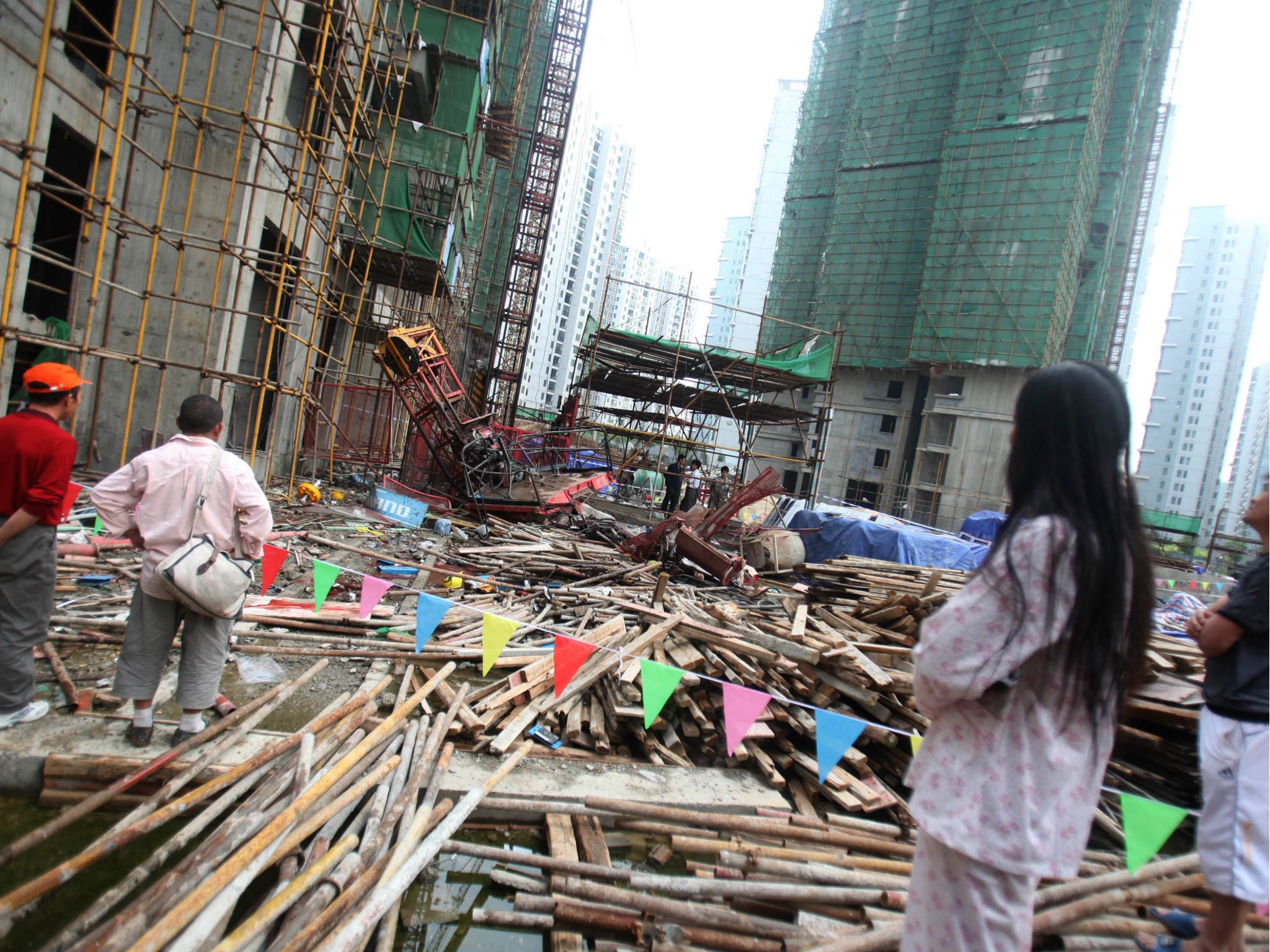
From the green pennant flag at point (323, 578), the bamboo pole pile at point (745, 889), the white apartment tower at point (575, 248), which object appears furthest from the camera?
the white apartment tower at point (575, 248)

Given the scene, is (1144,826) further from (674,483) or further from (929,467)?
(929,467)

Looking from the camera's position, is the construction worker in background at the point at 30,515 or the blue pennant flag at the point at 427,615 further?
the blue pennant flag at the point at 427,615

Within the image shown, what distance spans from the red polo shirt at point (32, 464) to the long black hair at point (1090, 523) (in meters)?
4.07

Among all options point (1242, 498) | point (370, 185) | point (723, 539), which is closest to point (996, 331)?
point (723, 539)

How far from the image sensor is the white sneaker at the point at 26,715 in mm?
3498

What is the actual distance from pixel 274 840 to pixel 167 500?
1.83 metres

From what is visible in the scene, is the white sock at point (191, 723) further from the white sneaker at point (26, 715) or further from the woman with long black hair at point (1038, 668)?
the woman with long black hair at point (1038, 668)

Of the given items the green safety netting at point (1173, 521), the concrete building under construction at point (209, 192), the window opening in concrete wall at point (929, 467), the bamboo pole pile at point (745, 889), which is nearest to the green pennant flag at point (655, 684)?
the bamboo pole pile at point (745, 889)

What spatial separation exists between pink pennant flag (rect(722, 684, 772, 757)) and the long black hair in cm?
224

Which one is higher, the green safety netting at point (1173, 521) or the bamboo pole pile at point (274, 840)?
the green safety netting at point (1173, 521)

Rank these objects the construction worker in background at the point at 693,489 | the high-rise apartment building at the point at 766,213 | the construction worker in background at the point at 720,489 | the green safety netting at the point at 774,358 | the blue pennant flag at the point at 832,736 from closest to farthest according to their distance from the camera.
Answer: the blue pennant flag at the point at 832,736, the green safety netting at the point at 774,358, the construction worker in background at the point at 693,489, the construction worker in background at the point at 720,489, the high-rise apartment building at the point at 766,213

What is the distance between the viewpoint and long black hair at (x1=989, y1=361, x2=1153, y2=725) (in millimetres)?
1538

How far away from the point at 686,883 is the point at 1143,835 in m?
2.01

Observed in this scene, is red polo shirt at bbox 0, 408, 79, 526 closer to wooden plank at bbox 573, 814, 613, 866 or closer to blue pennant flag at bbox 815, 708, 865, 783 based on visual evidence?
wooden plank at bbox 573, 814, 613, 866
